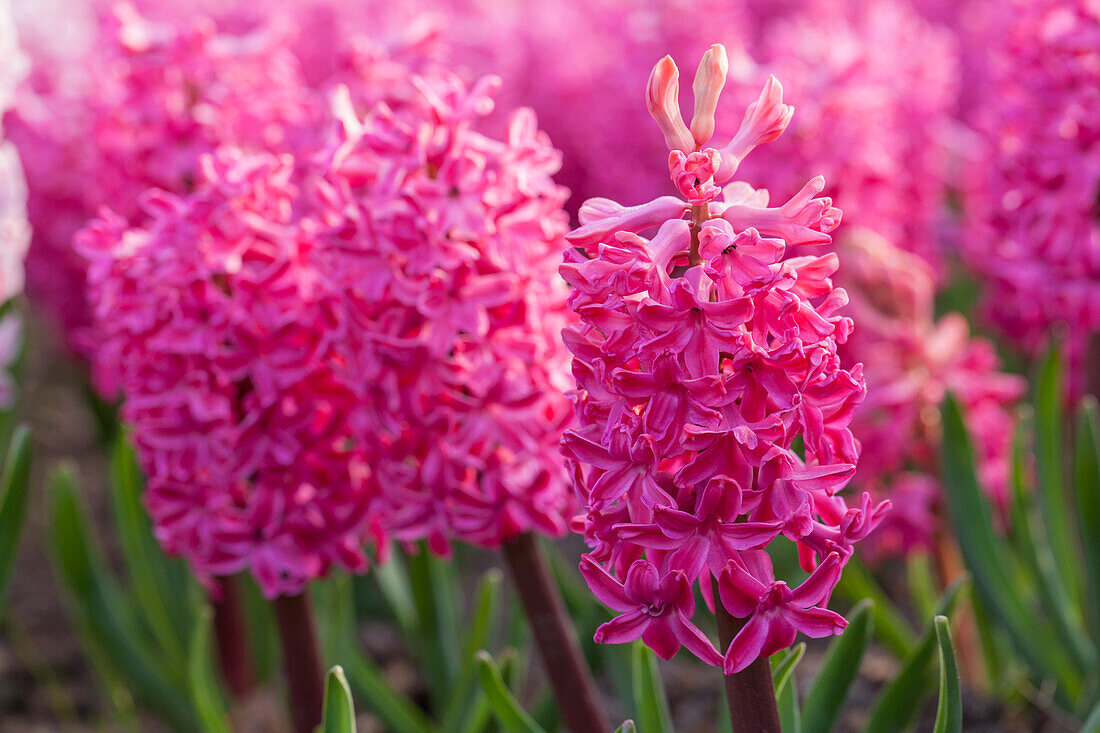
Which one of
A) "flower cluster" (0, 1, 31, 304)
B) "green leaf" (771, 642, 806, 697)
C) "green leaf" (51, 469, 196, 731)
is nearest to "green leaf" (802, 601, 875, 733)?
"green leaf" (771, 642, 806, 697)

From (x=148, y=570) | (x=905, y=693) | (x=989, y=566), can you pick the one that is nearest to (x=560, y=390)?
(x=905, y=693)

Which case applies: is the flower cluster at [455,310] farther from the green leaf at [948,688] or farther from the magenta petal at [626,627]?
the green leaf at [948,688]

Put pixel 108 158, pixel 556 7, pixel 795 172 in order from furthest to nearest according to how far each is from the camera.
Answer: pixel 556 7 → pixel 795 172 → pixel 108 158

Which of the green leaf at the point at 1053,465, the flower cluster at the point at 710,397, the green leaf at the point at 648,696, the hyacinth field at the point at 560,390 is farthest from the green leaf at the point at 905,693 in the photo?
the green leaf at the point at 1053,465

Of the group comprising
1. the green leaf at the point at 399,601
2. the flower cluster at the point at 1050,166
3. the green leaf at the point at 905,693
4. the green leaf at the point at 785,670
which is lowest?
the green leaf at the point at 905,693

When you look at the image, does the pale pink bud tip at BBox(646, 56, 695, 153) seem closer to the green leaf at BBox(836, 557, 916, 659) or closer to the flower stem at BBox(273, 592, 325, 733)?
the flower stem at BBox(273, 592, 325, 733)

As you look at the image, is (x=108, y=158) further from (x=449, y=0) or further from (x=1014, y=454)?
(x=449, y=0)

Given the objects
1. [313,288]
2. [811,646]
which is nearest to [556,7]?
[811,646]
